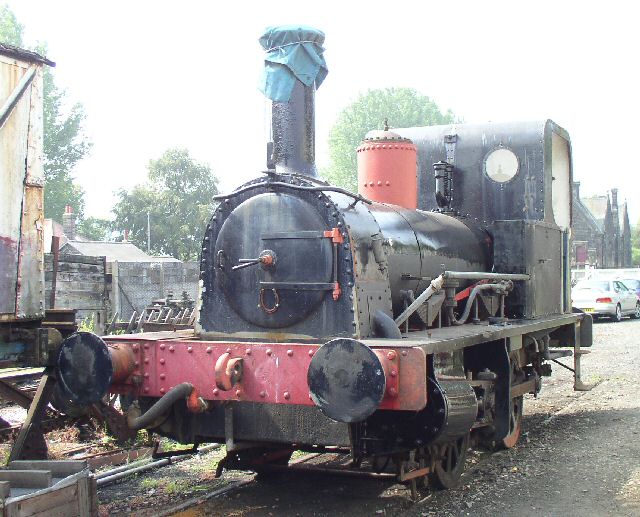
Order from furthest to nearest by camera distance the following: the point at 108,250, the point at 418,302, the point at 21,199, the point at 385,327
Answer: the point at 108,250 → the point at 21,199 → the point at 418,302 → the point at 385,327

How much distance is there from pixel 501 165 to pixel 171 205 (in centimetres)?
3908

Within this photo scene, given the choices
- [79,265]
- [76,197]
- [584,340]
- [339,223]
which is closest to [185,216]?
[76,197]

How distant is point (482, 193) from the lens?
770cm

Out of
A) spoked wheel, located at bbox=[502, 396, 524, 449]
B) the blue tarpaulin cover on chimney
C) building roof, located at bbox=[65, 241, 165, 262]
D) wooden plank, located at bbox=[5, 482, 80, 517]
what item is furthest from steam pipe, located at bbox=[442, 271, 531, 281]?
building roof, located at bbox=[65, 241, 165, 262]

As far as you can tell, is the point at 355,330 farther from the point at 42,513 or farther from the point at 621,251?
the point at 621,251

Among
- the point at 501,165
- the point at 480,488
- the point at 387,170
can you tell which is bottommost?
the point at 480,488

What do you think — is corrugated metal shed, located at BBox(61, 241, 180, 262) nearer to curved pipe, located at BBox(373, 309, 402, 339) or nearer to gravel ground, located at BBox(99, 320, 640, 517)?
gravel ground, located at BBox(99, 320, 640, 517)

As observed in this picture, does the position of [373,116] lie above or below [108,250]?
above

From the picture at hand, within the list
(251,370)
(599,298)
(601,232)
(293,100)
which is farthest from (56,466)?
(601,232)

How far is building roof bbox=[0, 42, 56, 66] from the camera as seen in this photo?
20.7 ft

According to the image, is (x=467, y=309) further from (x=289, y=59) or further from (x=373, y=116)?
(x=373, y=116)

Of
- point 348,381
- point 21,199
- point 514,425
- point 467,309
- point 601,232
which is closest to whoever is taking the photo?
point 348,381

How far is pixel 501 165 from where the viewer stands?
767 cm

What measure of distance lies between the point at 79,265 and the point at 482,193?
6489mm
